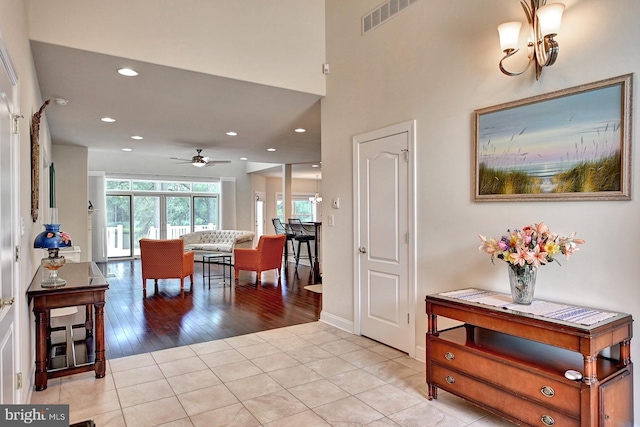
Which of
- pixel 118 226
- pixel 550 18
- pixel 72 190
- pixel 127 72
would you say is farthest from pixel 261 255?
pixel 550 18

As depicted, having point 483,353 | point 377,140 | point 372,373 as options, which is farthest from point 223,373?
point 377,140

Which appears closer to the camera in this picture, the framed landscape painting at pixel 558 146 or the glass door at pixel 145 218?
the framed landscape painting at pixel 558 146

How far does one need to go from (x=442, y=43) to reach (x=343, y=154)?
1523 millimetres

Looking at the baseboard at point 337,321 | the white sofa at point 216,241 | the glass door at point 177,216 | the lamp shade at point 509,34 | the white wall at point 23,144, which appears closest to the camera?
the white wall at point 23,144

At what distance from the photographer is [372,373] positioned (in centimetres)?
312

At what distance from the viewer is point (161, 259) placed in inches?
253

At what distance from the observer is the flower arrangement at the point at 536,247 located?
7.05 ft

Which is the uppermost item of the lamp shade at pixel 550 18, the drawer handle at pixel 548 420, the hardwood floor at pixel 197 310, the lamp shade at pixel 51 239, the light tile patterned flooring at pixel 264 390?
the lamp shade at pixel 550 18

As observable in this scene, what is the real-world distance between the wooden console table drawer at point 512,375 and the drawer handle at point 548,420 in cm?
6

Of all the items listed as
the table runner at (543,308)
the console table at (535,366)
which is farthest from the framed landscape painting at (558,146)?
the console table at (535,366)

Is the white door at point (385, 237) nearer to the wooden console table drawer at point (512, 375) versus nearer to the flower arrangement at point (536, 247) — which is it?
the wooden console table drawer at point (512, 375)

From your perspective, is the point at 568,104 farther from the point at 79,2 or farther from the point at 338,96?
the point at 79,2

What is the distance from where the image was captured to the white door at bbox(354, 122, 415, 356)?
3.48 meters

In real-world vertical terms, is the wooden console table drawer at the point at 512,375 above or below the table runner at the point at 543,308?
below
